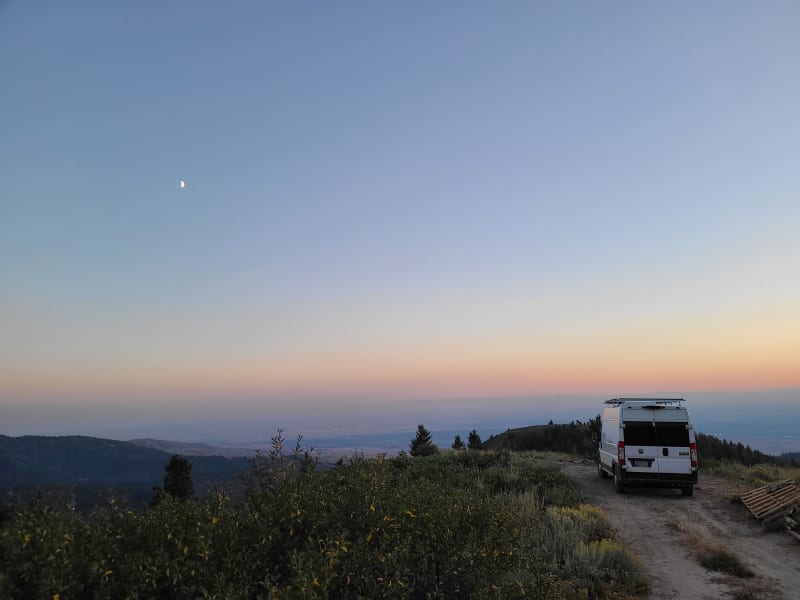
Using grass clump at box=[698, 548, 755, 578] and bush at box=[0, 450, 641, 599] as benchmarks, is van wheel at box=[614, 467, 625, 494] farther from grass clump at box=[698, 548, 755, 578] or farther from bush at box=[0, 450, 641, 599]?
bush at box=[0, 450, 641, 599]

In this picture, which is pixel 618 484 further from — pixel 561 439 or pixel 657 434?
pixel 561 439

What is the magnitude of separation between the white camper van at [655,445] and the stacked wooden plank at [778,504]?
1.71m

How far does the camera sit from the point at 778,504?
1298cm

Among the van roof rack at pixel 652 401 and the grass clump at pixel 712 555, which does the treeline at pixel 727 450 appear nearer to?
the van roof rack at pixel 652 401

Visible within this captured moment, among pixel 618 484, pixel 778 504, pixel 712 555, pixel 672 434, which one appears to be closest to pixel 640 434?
pixel 672 434

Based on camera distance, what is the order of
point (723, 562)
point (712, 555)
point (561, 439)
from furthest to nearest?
point (561, 439), point (712, 555), point (723, 562)

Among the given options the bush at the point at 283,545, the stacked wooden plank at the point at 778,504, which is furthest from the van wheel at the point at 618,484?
the bush at the point at 283,545

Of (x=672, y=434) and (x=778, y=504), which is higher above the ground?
(x=672, y=434)

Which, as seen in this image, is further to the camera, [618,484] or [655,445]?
[618,484]

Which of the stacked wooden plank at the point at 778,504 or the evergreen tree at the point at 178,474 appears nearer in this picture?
the stacked wooden plank at the point at 778,504

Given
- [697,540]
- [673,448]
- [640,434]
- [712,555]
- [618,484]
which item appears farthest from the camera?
[618,484]

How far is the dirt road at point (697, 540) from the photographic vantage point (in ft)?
27.7

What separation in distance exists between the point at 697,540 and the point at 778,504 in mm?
3739

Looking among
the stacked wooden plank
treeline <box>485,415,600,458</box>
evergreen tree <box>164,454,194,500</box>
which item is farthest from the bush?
evergreen tree <box>164,454,194,500</box>
